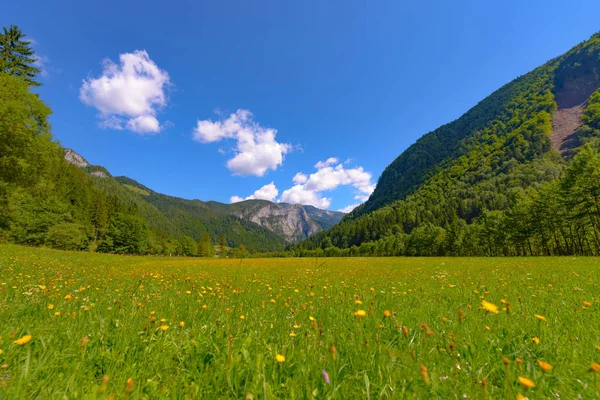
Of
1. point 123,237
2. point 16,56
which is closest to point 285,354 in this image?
point 16,56

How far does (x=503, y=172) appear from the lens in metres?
131

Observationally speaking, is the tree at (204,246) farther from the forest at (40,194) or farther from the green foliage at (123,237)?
the green foliage at (123,237)

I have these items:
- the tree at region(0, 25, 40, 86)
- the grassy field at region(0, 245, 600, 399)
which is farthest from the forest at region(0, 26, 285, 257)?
the grassy field at region(0, 245, 600, 399)

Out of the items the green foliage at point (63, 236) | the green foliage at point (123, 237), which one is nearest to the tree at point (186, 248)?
the green foliage at point (123, 237)

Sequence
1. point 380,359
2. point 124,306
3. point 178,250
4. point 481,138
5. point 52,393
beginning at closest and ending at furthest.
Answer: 1. point 52,393
2. point 380,359
3. point 124,306
4. point 178,250
5. point 481,138

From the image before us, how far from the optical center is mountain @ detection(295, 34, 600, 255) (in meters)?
74.1

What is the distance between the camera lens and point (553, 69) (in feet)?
627

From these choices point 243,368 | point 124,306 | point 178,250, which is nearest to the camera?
point 243,368

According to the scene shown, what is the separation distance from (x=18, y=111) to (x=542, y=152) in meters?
185

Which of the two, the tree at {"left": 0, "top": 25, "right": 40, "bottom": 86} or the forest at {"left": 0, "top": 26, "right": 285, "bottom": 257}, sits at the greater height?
the tree at {"left": 0, "top": 25, "right": 40, "bottom": 86}

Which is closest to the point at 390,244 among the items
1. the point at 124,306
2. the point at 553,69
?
the point at 124,306

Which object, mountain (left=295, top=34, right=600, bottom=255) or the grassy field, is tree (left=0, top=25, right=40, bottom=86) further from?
mountain (left=295, top=34, right=600, bottom=255)

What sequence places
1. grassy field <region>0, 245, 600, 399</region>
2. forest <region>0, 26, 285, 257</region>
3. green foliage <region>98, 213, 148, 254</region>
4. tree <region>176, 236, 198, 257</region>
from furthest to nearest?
1. tree <region>176, 236, 198, 257</region>
2. green foliage <region>98, 213, 148, 254</region>
3. forest <region>0, 26, 285, 257</region>
4. grassy field <region>0, 245, 600, 399</region>

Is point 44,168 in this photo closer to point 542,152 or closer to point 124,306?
point 124,306
